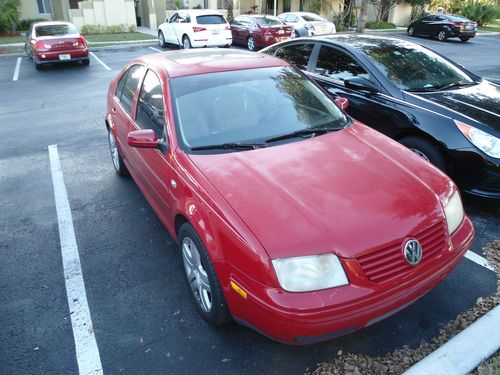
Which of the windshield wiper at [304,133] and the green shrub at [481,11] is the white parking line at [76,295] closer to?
the windshield wiper at [304,133]

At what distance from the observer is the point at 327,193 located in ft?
7.97

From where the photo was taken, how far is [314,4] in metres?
26.9

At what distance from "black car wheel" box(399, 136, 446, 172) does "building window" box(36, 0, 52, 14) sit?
25.1 metres

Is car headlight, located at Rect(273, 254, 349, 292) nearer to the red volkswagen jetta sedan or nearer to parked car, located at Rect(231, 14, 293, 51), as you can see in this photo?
the red volkswagen jetta sedan

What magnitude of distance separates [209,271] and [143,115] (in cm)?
183

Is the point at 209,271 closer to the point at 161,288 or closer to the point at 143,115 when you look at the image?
the point at 161,288

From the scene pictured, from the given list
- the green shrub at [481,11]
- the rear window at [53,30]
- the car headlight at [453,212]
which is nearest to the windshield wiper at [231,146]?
the car headlight at [453,212]

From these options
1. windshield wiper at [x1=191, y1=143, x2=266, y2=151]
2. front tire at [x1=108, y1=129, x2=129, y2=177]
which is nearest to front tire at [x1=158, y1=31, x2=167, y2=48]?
front tire at [x1=108, y1=129, x2=129, y2=177]

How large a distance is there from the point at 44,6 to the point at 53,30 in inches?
493

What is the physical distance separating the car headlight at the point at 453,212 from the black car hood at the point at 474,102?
1480 millimetres

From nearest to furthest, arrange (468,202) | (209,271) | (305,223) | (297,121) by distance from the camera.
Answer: (305,223), (209,271), (297,121), (468,202)

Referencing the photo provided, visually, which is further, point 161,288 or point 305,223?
point 161,288

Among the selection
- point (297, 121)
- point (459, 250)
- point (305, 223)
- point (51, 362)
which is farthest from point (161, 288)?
point (459, 250)

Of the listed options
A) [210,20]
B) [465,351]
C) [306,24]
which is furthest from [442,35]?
[465,351]
